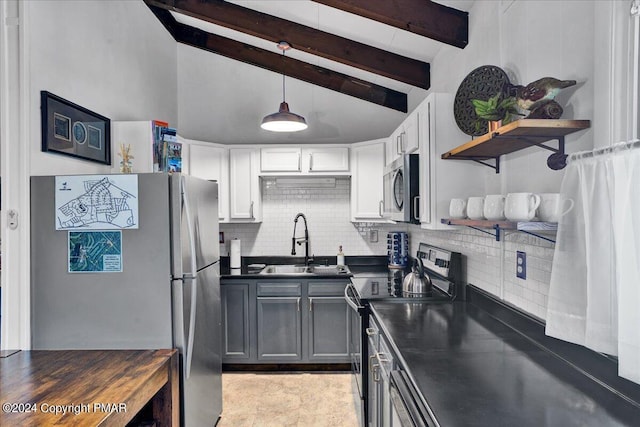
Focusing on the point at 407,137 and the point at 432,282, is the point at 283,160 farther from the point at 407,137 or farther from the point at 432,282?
the point at 432,282

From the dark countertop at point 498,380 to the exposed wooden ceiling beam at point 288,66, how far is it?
2.59 m

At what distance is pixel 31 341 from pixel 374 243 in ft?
10.00

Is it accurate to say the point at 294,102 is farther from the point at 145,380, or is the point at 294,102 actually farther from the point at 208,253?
the point at 145,380

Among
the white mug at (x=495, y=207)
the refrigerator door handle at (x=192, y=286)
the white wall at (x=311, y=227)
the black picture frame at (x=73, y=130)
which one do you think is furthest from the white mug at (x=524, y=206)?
the white wall at (x=311, y=227)

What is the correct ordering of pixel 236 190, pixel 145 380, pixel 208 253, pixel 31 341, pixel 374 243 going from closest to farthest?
pixel 145 380, pixel 31 341, pixel 208 253, pixel 236 190, pixel 374 243

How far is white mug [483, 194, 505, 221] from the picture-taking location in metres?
1.55

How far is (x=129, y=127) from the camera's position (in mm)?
2447

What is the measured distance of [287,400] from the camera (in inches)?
118

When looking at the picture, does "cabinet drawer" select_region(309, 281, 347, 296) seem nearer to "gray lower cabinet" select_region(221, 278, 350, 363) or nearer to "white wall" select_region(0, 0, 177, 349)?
"gray lower cabinet" select_region(221, 278, 350, 363)

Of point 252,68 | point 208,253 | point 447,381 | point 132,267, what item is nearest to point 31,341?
point 132,267

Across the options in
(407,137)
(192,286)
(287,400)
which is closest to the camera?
(192,286)

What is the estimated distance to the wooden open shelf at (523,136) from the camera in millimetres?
1260

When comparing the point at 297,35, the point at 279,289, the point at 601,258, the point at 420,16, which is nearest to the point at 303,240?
the point at 279,289

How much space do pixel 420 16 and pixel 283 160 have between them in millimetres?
1906
